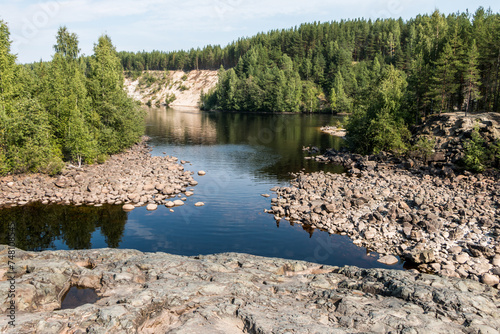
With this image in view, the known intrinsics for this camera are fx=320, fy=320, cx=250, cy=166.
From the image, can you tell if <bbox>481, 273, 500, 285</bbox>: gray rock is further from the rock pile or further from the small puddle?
the small puddle

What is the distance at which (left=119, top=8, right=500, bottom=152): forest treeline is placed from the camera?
5712 centimetres

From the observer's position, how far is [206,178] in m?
43.8

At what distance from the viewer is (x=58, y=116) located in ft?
140

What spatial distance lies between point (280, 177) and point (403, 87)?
4442 cm

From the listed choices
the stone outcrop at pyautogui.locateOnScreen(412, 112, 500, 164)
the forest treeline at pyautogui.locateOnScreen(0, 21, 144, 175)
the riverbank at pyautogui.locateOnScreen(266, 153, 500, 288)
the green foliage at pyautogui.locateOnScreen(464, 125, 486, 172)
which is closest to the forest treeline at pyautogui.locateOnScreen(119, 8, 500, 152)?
the stone outcrop at pyautogui.locateOnScreen(412, 112, 500, 164)

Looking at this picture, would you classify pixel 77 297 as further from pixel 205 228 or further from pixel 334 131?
pixel 334 131

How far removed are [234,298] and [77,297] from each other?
298 inches

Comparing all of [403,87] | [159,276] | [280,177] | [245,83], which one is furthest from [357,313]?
[245,83]

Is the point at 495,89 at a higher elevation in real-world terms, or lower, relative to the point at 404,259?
higher

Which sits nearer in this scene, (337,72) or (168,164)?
Answer: (168,164)

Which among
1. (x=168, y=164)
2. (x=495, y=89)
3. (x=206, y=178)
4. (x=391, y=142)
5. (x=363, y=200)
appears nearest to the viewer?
(x=363, y=200)

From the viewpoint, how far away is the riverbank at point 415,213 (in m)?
22.2

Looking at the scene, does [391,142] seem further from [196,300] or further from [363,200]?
[196,300]

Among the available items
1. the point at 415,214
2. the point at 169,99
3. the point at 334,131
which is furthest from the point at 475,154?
the point at 169,99
